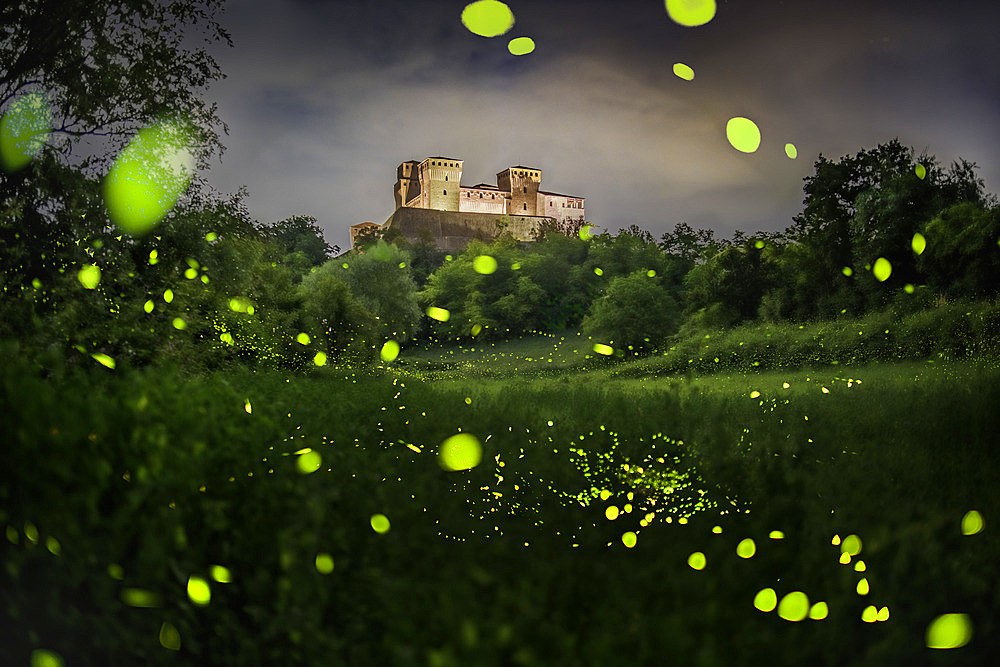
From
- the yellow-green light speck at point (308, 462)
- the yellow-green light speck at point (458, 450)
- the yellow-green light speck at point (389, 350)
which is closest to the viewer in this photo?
the yellow-green light speck at point (308, 462)

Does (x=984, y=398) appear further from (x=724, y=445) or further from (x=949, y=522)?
(x=724, y=445)

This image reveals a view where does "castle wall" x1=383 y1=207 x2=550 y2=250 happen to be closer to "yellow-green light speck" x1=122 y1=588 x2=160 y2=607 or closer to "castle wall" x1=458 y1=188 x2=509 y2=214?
"castle wall" x1=458 y1=188 x2=509 y2=214

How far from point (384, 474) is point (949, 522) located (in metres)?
2.92

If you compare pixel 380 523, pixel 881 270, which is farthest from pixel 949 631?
pixel 380 523

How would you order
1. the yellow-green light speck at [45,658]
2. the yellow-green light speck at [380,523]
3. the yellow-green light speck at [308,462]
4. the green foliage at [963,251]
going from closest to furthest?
the yellow-green light speck at [45,658] < the yellow-green light speck at [380,523] < the yellow-green light speck at [308,462] < the green foliage at [963,251]

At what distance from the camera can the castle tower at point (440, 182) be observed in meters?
2.70

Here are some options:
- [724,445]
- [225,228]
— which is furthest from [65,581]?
[724,445]

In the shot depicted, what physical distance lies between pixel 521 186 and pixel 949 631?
2690 mm

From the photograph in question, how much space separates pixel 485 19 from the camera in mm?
3082

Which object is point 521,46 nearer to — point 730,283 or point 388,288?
point 388,288

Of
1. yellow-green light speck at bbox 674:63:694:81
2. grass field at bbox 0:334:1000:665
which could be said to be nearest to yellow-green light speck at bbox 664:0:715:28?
yellow-green light speck at bbox 674:63:694:81

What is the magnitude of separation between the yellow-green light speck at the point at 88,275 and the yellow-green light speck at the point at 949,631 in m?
4.13

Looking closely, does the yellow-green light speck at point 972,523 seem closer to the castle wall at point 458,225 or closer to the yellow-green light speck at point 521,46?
the castle wall at point 458,225

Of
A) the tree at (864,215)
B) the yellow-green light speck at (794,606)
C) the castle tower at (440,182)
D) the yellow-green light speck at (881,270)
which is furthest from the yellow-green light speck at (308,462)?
the yellow-green light speck at (881,270)
